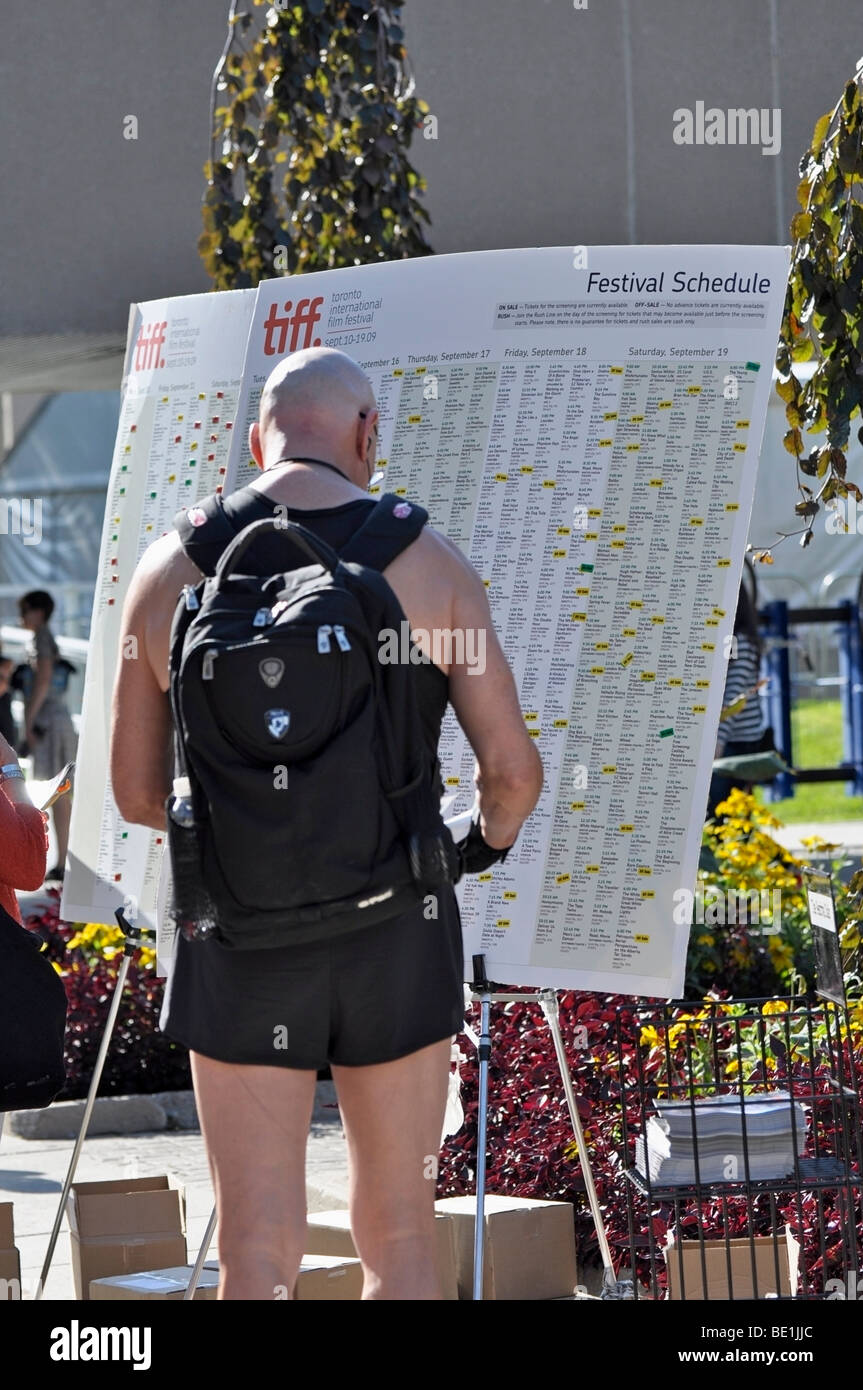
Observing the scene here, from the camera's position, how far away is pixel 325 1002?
8.93ft

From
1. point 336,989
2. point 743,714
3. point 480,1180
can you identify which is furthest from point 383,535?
point 743,714

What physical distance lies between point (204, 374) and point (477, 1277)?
7.21 ft

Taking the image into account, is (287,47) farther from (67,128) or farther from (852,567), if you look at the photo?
(852,567)

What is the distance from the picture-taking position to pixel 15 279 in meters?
10.2

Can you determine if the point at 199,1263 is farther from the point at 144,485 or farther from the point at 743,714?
the point at 743,714

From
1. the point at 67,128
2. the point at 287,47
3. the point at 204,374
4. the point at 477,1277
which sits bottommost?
the point at 477,1277

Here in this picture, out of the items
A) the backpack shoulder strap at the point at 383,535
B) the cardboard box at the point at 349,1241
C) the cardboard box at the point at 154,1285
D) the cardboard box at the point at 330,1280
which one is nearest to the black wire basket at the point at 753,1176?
the cardboard box at the point at 349,1241

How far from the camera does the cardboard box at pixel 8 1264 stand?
381cm

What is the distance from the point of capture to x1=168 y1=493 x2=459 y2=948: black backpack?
8.57ft

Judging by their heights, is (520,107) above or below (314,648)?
above

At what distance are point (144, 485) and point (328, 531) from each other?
1.83m

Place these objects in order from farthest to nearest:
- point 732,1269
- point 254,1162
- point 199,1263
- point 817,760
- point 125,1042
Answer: point 817,760 < point 125,1042 < point 732,1269 < point 199,1263 < point 254,1162

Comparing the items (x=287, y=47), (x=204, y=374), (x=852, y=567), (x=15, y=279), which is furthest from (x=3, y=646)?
(x=204, y=374)
